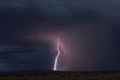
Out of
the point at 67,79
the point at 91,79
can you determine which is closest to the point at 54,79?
the point at 67,79

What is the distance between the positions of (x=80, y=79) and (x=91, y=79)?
3.74m

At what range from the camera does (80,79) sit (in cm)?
11081

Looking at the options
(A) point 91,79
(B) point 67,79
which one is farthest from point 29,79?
(A) point 91,79

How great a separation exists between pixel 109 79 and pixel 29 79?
27.8 metres

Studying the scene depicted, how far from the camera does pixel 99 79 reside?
10838 cm

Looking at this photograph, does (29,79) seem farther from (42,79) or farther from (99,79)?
(99,79)

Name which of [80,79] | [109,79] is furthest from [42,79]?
[109,79]

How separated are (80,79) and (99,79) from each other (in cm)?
666

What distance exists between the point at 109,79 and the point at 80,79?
10.0 m

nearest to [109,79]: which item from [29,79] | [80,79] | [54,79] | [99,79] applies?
[99,79]

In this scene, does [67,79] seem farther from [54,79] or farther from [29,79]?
[29,79]

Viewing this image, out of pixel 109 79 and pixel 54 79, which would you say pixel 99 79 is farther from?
pixel 54 79

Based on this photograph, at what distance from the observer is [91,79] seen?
110 meters

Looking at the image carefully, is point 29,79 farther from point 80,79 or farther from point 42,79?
point 80,79
